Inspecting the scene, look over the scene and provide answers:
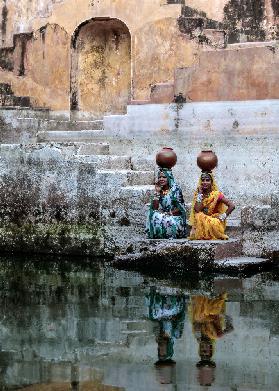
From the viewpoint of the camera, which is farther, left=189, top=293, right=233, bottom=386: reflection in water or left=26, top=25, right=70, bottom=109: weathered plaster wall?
left=26, top=25, right=70, bottom=109: weathered plaster wall

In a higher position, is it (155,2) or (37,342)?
(155,2)

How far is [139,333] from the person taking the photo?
6.42m

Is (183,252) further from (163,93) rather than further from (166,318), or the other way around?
(163,93)

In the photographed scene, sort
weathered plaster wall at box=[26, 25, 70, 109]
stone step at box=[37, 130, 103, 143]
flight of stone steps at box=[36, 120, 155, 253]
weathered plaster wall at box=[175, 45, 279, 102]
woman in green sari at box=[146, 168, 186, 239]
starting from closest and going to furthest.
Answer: woman in green sari at box=[146, 168, 186, 239], flight of stone steps at box=[36, 120, 155, 253], weathered plaster wall at box=[175, 45, 279, 102], stone step at box=[37, 130, 103, 143], weathered plaster wall at box=[26, 25, 70, 109]

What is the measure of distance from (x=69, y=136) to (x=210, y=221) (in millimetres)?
4035

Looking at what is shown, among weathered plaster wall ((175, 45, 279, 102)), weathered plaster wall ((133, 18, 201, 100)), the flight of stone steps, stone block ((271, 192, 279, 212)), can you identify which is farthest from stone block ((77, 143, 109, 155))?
weathered plaster wall ((133, 18, 201, 100))

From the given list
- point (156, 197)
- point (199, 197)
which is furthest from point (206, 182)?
point (156, 197)

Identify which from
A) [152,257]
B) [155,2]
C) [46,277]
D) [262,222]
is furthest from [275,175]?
[155,2]

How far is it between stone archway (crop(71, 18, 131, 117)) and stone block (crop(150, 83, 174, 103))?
12.9 feet

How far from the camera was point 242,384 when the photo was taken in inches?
198

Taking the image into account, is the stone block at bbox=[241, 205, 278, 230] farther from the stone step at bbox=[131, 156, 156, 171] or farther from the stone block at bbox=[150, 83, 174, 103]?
the stone block at bbox=[150, 83, 174, 103]

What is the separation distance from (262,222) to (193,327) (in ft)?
14.0

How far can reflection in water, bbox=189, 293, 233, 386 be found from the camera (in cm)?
536

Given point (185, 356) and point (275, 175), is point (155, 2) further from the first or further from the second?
point (185, 356)
